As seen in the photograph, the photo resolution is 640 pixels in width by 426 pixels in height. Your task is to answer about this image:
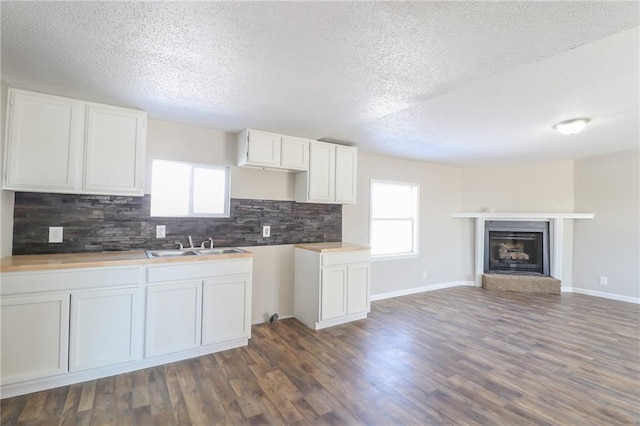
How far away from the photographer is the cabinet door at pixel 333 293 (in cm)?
345

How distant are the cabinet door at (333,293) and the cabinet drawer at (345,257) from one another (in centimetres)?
7

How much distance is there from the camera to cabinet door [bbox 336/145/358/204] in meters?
3.98

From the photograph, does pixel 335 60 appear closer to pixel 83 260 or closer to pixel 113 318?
pixel 83 260

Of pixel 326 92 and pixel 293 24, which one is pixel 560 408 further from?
pixel 293 24

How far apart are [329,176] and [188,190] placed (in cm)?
177

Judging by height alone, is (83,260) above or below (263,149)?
below

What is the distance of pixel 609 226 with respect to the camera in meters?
4.91

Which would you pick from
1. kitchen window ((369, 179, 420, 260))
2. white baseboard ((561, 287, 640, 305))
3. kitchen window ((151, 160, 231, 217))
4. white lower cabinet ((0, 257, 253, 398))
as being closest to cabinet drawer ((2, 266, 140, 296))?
white lower cabinet ((0, 257, 253, 398))

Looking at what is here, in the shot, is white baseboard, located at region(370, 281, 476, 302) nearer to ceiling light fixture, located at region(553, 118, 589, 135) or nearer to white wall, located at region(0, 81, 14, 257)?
ceiling light fixture, located at region(553, 118, 589, 135)

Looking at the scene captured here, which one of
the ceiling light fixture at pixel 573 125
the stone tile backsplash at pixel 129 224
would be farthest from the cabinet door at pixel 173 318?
the ceiling light fixture at pixel 573 125

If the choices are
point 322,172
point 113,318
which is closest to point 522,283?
point 322,172

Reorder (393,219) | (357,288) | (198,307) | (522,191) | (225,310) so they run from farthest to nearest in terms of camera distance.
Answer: (522,191), (393,219), (357,288), (225,310), (198,307)

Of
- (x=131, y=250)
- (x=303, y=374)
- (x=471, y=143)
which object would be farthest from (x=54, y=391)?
(x=471, y=143)

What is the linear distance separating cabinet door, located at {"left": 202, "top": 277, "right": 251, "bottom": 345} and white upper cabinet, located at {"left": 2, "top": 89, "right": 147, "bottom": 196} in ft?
3.93
